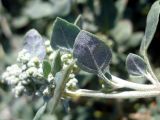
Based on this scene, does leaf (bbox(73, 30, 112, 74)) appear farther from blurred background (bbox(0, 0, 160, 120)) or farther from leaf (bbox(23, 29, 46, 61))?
blurred background (bbox(0, 0, 160, 120))

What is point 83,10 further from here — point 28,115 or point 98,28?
point 28,115

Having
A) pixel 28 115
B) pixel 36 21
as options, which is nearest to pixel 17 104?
pixel 28 115

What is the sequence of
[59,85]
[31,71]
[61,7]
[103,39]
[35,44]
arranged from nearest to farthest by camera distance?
[59,85] → [31,71] → [35,44] → [103,39] → [61,7]

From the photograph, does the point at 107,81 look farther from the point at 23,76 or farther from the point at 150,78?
the point at 23,76

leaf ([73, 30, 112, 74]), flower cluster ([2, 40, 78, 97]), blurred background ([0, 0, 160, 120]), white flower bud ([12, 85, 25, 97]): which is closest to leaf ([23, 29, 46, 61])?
flower cluster ([2, 40, 78, 97])

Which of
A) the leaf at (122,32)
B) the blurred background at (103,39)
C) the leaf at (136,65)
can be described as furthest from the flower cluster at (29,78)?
the leaf at (122,32)

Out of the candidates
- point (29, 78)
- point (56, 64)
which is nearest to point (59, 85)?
point (56, 64)
